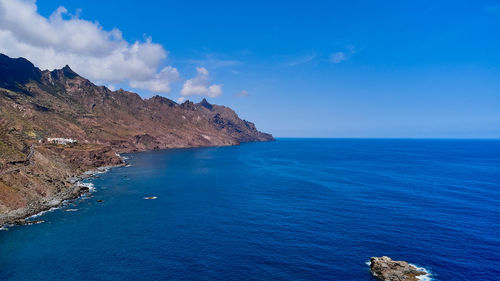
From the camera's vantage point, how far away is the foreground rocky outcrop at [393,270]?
51.9 metres

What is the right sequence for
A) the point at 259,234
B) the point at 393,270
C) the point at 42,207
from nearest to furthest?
the point at 393,270
the point at 259,234
the point at 42,207

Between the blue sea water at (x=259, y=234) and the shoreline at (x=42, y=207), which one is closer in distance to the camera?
the blue sea water at (x=259, y=234)

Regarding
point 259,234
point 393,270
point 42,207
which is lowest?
point 259,234

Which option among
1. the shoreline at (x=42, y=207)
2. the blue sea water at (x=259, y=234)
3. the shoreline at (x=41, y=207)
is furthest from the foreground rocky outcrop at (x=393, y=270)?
the shoreline at (x=41, y=207)

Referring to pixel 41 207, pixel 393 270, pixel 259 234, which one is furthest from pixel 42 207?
pixel 393 270

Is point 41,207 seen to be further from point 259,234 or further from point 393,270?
point 393,270

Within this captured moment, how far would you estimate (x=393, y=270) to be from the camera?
5356cm

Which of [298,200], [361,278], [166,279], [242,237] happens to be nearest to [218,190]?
[298,200]

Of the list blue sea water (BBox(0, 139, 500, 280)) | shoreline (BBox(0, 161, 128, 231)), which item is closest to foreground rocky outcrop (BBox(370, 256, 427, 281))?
blue sea water (BBox(0, 139, 500, 280))

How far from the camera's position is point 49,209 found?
91.8 m

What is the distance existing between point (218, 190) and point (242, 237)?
57.4 metres

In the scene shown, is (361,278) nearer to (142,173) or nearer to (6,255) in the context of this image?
(6,255)

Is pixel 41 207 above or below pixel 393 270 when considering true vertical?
above

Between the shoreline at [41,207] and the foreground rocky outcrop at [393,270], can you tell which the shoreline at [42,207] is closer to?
the shoreline at [41,207]
